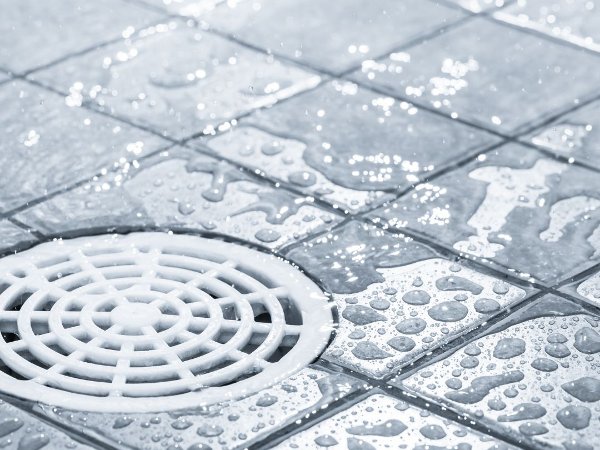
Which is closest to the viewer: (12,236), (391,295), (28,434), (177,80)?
(28,434)

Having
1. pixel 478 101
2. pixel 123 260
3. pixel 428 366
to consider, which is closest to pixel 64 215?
pixel 123 260

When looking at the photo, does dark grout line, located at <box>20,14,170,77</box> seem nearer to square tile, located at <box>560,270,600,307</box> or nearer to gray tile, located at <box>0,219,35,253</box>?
gray tile, located at <box>0,219,35,253</box>

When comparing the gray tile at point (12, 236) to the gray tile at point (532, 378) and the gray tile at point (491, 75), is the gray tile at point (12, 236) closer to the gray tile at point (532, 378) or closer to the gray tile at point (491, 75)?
the gray tile at point (532, 378)

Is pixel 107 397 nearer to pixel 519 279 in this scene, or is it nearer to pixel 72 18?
pixel 519 279

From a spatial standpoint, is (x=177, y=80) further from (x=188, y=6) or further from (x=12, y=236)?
(x=12, y=236)

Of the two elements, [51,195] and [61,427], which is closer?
[61,427]

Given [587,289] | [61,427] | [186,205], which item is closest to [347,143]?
[186,205]

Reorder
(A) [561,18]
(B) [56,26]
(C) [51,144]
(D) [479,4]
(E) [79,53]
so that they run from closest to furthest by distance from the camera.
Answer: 1. (C) [51,144]
2. (E) [79,53]
3. (B) [56,26]
4. (A) [561,18]
5. (D) [479,4]
